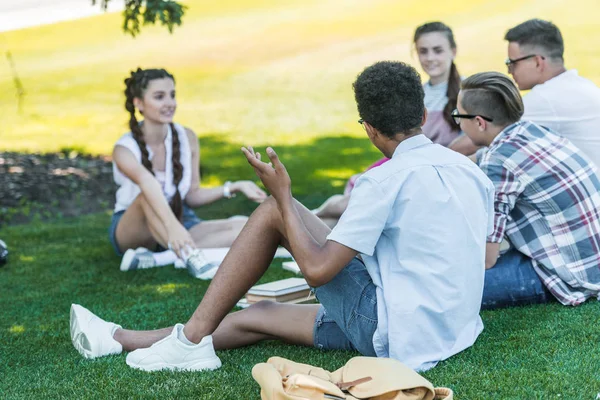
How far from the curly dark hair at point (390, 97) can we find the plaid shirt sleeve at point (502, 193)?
1.02 m

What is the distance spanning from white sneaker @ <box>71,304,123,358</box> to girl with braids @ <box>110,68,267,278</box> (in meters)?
1.76

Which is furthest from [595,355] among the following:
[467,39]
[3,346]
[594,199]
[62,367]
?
[467,39]

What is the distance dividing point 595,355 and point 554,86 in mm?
1931

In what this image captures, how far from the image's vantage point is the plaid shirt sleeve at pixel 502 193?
13.2 ft

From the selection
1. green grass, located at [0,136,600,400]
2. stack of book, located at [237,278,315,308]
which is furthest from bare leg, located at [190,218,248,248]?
stack of book, located at [237,278,315,308]

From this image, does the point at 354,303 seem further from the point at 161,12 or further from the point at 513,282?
the point at 161,12

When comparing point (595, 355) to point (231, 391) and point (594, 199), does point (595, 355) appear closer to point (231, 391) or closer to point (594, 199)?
point (594, 199)

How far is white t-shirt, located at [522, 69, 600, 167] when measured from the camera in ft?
15.7

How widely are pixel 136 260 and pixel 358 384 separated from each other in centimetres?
328

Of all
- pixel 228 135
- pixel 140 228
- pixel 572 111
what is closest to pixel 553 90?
pixel 572 111

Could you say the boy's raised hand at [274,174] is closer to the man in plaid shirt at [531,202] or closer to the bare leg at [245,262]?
the bare leg at [245,262]

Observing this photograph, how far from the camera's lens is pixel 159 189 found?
5.79 meters

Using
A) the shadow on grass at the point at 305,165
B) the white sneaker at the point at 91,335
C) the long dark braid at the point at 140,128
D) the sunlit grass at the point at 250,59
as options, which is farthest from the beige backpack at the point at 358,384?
the sunlit grass at the point at 250,59

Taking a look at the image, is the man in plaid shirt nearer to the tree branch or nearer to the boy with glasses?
the boy with glasses
